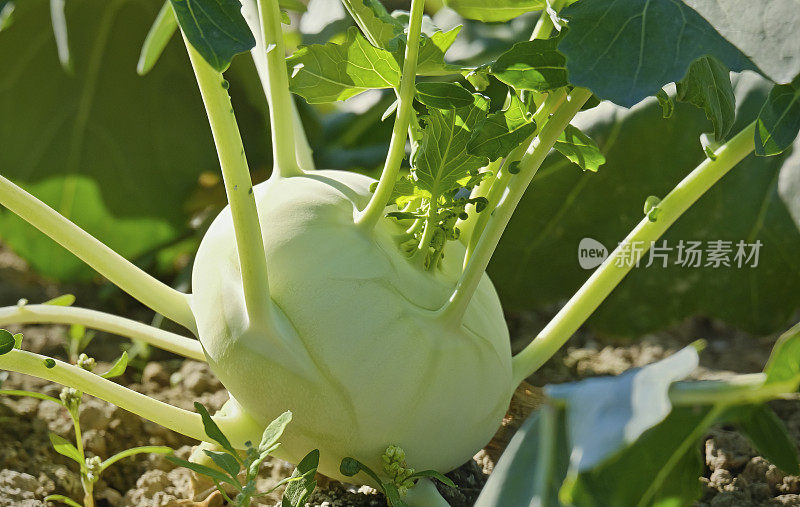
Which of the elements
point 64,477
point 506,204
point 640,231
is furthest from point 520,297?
point 64,477

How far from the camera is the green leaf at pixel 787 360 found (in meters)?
0.54

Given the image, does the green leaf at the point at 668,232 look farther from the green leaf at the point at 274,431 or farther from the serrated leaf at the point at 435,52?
the green leaf at the point at 274,431

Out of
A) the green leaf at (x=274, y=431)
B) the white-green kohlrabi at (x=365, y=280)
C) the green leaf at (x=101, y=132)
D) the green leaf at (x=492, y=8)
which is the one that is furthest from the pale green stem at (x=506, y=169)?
the green leaf at (x=101, y=132)

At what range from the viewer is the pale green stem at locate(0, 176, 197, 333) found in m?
0.77

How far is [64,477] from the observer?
92 cm

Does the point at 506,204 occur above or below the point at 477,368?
above

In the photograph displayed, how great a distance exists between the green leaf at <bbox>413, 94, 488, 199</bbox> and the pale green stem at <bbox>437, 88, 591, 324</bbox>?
5cm

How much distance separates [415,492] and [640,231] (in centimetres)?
35

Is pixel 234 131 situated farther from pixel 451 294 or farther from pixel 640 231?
pixel 640 231

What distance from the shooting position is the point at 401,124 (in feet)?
2.37

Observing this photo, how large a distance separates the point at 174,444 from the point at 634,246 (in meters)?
0.61

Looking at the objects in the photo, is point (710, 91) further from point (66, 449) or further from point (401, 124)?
point (66, 449)

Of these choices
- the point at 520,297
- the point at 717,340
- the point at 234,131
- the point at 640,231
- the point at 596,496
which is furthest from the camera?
the point at 717,340

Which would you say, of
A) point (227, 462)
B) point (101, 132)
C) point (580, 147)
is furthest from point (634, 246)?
point (101, 132)
